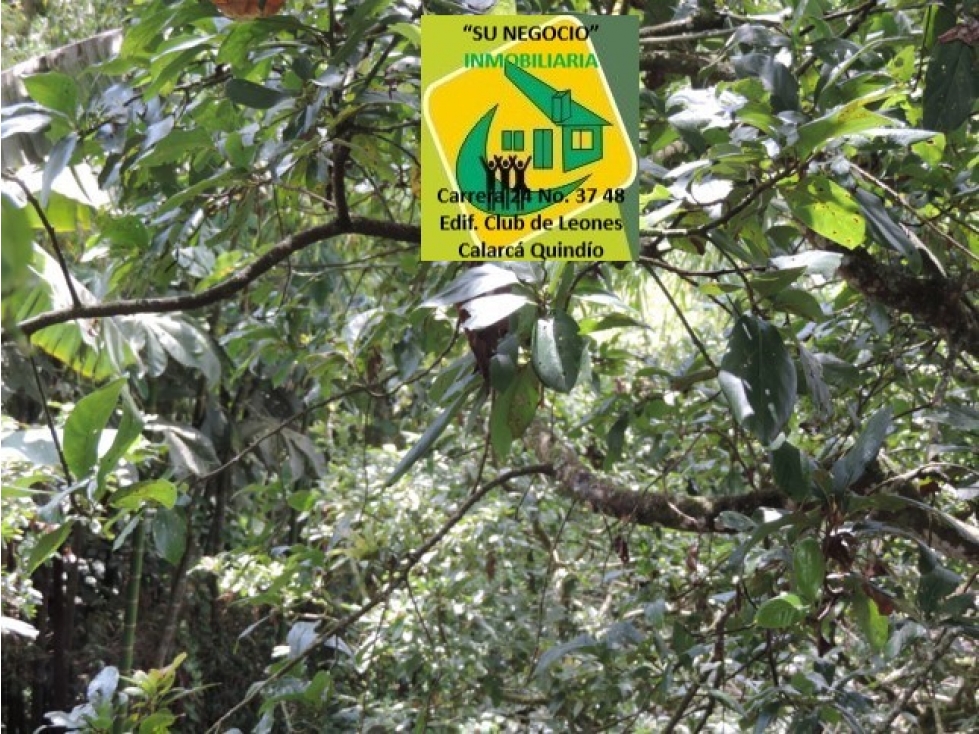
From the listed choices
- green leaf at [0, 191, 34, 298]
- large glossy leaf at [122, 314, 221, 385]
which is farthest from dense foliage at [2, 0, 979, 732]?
large glossy leaf at [122, 314, 221, 385]

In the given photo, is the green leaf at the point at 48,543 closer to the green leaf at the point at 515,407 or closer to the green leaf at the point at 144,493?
the green leaf at the point at 144,493

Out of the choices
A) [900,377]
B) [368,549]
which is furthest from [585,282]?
[368,549]

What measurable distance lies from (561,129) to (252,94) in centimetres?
19

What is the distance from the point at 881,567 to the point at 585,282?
1.71 ft

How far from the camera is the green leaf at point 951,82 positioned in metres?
0.70

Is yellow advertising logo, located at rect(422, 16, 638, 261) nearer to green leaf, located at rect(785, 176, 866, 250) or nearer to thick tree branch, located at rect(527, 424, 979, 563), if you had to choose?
green leaf, located at rect(785, 176, 866, 250)

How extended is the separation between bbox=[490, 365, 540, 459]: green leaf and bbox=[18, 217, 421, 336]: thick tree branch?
142 millimetres

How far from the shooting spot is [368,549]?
5.31 ft

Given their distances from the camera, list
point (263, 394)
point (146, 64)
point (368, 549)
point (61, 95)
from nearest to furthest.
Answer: point (61, 95) < point (146, 64) < point (368, 549) < point (263, 394)

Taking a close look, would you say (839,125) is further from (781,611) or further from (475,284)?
(781,611)

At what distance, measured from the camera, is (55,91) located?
692 mm

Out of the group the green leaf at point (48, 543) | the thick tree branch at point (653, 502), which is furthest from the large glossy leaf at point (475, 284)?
the thick tree branch at point (653, 502)

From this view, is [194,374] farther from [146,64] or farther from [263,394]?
[146,64]

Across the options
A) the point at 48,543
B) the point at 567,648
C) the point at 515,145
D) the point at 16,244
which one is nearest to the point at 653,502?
the point at 567,648
